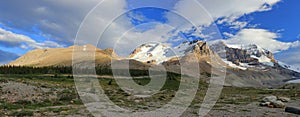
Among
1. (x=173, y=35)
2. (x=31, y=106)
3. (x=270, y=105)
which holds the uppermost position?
(x=173, y=35)

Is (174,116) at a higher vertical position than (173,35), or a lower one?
lower

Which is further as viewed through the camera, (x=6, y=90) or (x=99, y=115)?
(x=6, y=90)

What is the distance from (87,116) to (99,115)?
4.66 ft

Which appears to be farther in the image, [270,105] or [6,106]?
[270,105]

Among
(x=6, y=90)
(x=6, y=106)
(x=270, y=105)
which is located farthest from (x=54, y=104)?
(x=270, y=105)

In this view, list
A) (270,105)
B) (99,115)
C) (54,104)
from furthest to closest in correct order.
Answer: (270,105) < (54,104) < (99,115)

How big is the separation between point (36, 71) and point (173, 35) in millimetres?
115363

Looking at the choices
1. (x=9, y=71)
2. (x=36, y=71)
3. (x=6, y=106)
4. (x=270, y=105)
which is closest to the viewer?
(x=6, y=106)

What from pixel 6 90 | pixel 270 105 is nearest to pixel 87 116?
pixel 6 90

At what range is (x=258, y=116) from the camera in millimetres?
25859

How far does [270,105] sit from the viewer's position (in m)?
36.8

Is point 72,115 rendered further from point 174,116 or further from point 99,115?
point 174,116

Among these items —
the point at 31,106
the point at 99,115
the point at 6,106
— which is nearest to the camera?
the point at 99,115

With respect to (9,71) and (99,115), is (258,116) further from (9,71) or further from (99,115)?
(9,71)
